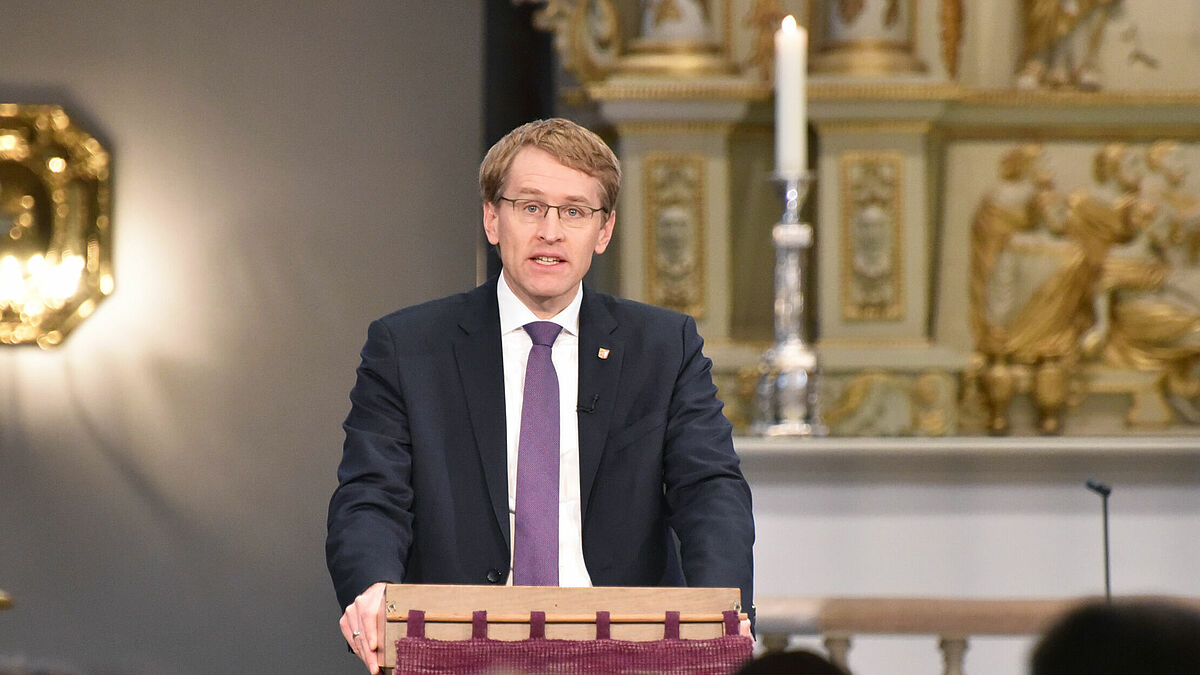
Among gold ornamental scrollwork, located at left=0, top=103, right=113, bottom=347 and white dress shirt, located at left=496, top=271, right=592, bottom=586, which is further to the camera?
gold ornamental scrollwork, located at left=0, top=103, right=113, bottom=347

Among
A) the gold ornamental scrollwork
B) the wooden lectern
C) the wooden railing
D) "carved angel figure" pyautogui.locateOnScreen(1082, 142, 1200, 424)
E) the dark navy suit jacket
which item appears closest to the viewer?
the wooden lectern

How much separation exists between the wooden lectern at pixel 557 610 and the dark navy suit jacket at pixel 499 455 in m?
0.48

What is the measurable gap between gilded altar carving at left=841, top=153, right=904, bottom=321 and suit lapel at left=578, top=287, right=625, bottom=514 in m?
2.82

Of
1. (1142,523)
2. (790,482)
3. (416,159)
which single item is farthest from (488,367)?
(416,159)

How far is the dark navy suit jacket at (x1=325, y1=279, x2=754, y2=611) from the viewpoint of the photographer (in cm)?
238

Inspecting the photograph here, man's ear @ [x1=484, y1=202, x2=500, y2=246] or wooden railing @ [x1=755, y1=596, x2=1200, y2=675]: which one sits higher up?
man's ear @ [x1=484, y1=202, x2=500, y2=246]

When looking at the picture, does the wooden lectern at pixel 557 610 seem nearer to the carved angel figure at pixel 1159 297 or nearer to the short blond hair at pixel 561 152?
the short blond hair at pixel 561 152

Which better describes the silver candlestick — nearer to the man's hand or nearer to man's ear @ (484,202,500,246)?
man's ear @ (484,202,500,246)

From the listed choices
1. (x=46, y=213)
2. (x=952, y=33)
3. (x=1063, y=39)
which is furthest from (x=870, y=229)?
(x=46, y=213)

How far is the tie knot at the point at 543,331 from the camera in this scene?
8.42ft

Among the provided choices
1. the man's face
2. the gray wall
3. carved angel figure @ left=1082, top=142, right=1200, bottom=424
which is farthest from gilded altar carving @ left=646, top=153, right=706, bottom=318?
the man's face

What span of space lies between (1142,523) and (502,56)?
301 cm

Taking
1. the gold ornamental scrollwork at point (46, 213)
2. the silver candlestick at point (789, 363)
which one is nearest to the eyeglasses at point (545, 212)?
Answer: the silver candlestick at point (789, 363)

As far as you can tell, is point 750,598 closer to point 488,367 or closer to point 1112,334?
point 488,367
